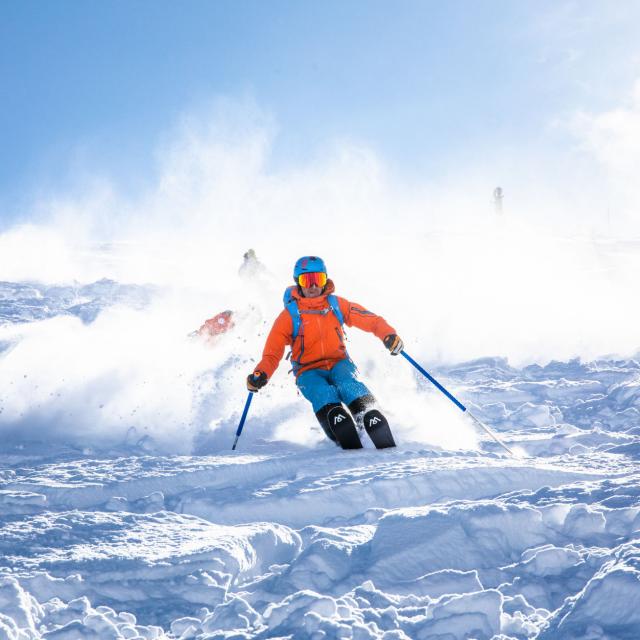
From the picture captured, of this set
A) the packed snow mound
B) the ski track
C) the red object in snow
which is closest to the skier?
the ski track

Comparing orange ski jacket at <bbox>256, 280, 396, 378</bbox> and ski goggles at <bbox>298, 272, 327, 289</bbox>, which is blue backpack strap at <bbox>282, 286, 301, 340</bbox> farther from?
ski goggles at <bbox>298, 272, 327, 289</bbox>

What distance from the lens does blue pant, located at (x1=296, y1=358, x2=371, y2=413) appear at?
15.4 feet

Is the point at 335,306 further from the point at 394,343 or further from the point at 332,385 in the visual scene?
the point at 332,385

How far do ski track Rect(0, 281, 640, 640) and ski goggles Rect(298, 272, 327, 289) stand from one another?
164 cm

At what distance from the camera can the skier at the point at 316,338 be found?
488cm

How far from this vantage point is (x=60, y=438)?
5.54m

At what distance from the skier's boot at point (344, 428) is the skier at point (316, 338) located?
252 millimetres

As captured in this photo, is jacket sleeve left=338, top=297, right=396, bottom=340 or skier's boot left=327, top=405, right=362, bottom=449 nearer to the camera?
skier's boot left=327, top=405, right=362, bottom=449

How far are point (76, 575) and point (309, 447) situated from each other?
276cm

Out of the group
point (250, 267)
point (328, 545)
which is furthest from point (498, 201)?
point (328, 545)

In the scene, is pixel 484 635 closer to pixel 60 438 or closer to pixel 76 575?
pixel 76 575

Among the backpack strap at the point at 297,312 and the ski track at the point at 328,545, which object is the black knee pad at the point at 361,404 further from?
the backpack strap at the point at 297,312

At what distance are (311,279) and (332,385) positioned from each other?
3.47ft

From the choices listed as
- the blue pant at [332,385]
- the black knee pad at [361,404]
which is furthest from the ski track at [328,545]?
the blue pant at [332,385]
